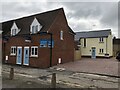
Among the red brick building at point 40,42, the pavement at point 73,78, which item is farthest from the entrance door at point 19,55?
the pavement at point 73,78

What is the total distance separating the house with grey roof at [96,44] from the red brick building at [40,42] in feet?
40.1

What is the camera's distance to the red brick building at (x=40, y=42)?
20.2 metres

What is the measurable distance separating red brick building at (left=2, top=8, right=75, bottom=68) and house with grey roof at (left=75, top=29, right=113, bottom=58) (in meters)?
12.2

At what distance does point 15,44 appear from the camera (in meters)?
23.4

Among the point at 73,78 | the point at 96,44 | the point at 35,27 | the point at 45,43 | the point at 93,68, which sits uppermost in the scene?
the point at 35,27

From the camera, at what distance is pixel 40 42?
2042cm

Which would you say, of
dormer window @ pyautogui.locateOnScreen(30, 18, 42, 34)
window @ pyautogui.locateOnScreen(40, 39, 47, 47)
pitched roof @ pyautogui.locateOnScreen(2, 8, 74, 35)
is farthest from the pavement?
pitched roof @ pyautogui.locateOnScreen(2, 8, 74, 35)

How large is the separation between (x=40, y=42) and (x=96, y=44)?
1951cm

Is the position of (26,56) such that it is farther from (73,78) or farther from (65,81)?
(65,81)

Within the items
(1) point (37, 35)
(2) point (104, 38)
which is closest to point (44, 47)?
(1) point (37, 35)

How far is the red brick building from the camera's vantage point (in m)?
20.2

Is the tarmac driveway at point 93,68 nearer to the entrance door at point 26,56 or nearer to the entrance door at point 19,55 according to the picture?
the entrance door at point 26,56

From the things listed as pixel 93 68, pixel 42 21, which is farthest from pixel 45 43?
pixel 93 68

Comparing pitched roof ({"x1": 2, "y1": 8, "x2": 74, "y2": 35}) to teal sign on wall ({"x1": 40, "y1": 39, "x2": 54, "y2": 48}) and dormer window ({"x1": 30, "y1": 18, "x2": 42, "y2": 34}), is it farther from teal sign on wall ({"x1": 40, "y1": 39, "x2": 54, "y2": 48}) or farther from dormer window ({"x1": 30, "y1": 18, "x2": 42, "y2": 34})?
teal sign on wall ({"x1": 40, "y1": 39, "x2": 54, "y2": 48})
